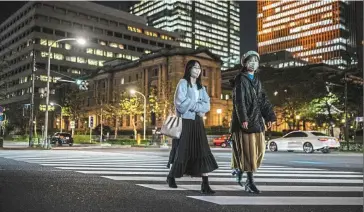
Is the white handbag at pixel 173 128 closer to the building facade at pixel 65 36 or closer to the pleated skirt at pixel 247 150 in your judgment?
the pleated skirt at pixel 247 150

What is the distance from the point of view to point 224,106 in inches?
2606

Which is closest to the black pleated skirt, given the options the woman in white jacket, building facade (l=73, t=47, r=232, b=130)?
the woman in white jacket

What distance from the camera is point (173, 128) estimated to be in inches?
212

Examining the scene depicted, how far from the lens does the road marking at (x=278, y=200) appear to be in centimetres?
458

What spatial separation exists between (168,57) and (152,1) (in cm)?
13000

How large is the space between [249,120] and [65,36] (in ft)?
327

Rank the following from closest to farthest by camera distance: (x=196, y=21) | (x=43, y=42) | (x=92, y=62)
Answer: (x=43, y=42)
(x=92, y=62)
(x=196, y=21)

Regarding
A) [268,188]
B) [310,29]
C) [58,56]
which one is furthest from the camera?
[310,29]

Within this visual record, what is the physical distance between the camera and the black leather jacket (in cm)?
549

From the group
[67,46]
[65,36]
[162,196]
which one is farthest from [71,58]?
[162,196]

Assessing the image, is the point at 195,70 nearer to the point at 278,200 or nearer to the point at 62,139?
the point at 278,200

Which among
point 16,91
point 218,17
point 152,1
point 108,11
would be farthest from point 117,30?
point 218,17

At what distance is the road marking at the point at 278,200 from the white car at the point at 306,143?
61.3 feet

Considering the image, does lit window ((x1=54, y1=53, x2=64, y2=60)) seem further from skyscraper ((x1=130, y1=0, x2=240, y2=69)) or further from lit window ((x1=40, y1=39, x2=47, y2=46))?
skyscraper ((x1=130, y1=0, x2=240, y2=69))
